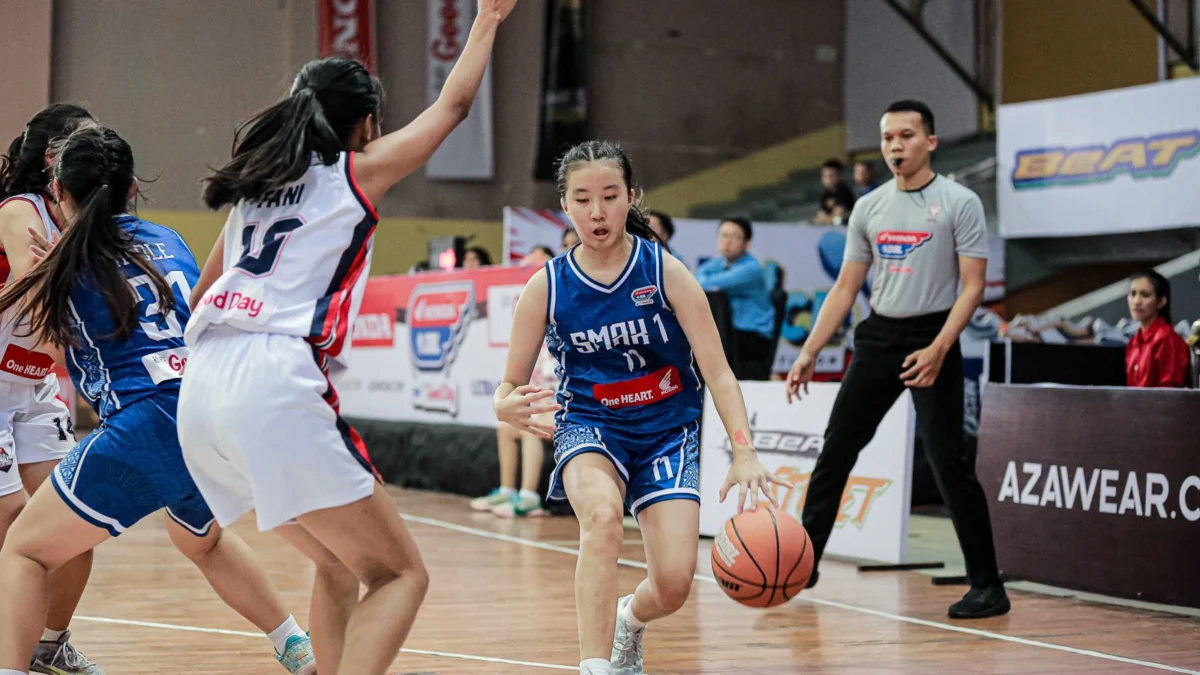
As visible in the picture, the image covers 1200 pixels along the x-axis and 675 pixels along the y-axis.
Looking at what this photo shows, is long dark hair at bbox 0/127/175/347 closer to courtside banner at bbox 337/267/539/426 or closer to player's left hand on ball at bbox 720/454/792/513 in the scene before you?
player's left hand on ball at bbox 720/454/792/513

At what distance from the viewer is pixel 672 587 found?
4.05 meters

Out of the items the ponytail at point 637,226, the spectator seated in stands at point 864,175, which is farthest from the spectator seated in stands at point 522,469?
the spectator seated in stands at point 864,175

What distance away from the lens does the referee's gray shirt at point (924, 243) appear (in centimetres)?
601

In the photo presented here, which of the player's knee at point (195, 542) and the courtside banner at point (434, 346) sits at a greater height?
the courtside banner at point (434, 346)

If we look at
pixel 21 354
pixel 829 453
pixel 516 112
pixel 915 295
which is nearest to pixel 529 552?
pixel 829 453

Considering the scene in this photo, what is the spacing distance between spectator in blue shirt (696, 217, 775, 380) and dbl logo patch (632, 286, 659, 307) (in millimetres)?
5296

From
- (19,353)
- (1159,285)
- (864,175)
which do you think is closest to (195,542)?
(19,353)

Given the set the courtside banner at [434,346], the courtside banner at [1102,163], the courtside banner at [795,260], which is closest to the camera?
the courtside banner at [434,346]

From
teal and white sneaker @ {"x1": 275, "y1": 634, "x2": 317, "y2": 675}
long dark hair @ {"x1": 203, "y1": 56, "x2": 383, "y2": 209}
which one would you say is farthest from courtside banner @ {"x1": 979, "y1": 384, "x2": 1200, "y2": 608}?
long dark hair @ {"x1": 203, "y1": 56, "x2": 383, "y2": 209}

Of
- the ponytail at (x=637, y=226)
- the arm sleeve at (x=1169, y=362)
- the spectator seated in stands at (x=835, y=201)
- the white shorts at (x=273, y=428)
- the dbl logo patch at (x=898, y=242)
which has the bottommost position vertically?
the white shorts at (x=273, y=428)

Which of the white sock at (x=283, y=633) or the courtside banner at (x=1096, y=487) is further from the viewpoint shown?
the courtside banner at (x=1096, y=487)

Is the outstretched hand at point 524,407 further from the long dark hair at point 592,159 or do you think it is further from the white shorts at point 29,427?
the white shorts at point 29,427

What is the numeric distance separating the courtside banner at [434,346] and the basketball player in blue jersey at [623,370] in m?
5.62

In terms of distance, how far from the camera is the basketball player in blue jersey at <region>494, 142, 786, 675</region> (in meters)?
4.05
